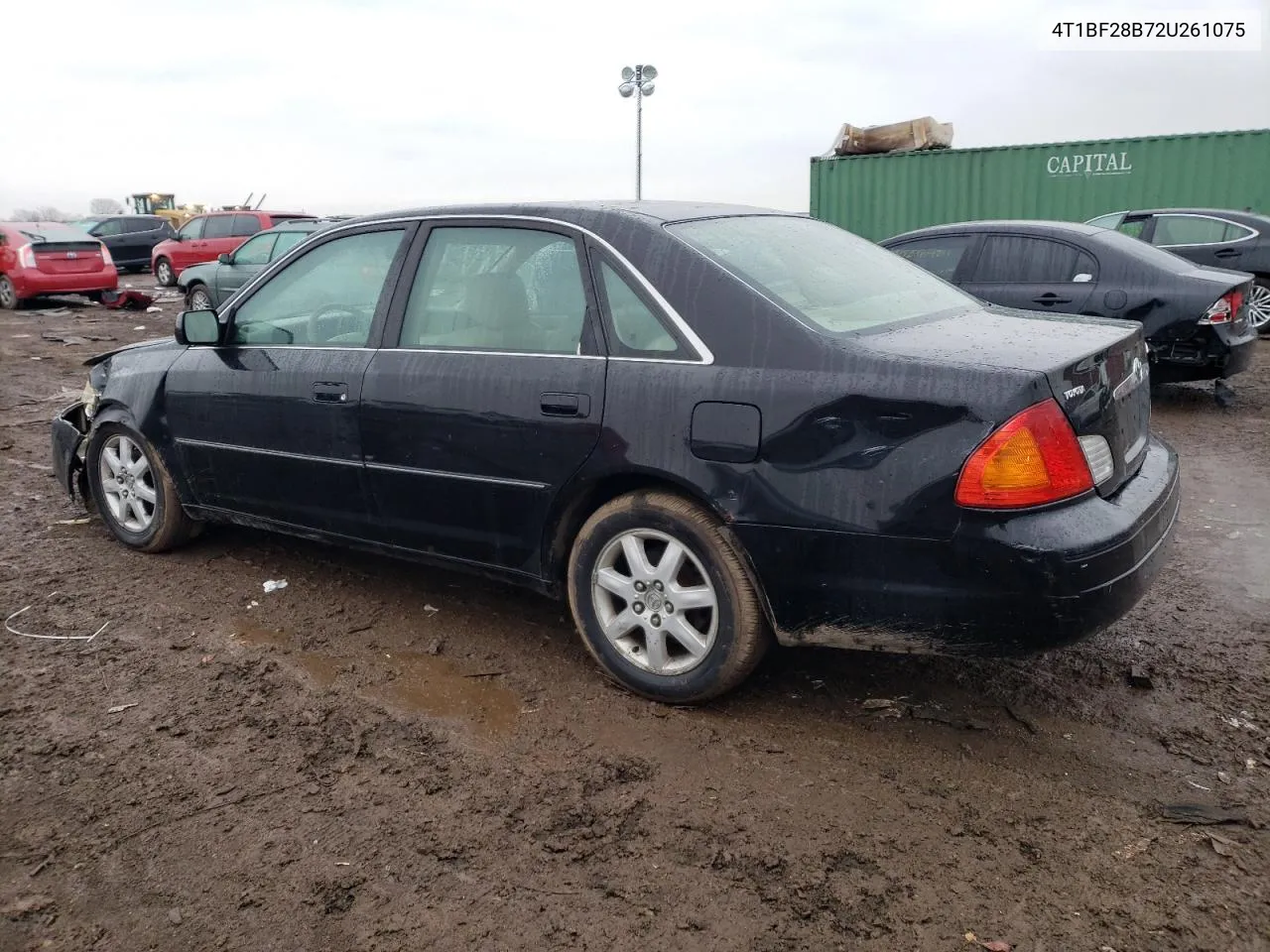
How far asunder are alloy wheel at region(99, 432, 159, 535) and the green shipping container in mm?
14295

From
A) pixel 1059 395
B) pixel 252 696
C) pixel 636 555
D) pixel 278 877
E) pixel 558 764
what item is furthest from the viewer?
pixel 252 696

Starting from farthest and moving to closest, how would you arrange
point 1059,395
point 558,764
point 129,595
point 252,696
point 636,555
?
point 129,595
point 252,696
point 636,555
point 558,764
point 1059,395

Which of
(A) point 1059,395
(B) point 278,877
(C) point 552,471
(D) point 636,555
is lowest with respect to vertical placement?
(B) point 278,877

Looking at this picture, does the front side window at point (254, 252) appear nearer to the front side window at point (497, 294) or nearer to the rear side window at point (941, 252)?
the rear side window at point (941, 252)

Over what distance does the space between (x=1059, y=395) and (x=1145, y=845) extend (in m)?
1.15

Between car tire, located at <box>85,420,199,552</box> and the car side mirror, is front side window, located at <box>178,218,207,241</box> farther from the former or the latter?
the car side mirror

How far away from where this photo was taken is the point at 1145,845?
8.38 feet

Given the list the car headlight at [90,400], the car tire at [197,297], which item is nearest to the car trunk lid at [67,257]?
the car tire at [197,297]

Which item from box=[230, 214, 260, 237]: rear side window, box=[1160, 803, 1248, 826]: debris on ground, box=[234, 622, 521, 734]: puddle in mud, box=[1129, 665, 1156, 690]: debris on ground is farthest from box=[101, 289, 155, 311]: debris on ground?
box=[1160, 803, 1248, 826]: debris on ground

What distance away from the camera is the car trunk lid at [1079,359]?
2.82m

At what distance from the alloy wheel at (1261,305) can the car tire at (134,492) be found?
463 inches

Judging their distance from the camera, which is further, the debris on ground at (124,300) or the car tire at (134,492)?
the debris on ground at (124,300)

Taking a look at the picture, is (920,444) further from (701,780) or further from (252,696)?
(252,696)

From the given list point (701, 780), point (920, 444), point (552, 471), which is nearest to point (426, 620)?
point (552, 471)
